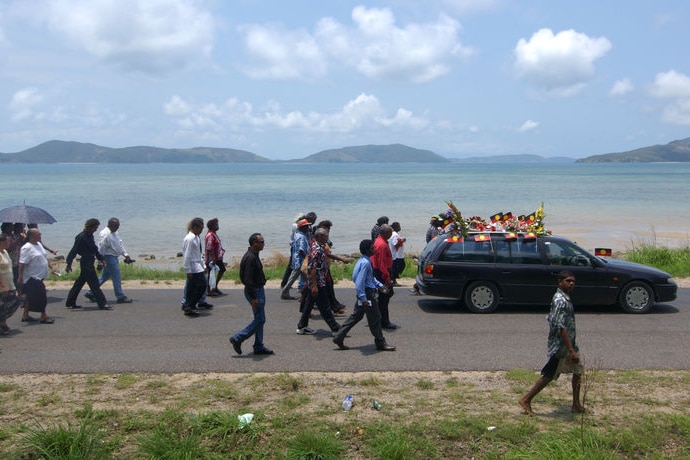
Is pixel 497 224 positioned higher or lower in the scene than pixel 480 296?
higher

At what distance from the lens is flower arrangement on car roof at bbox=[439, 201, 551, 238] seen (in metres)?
12.4

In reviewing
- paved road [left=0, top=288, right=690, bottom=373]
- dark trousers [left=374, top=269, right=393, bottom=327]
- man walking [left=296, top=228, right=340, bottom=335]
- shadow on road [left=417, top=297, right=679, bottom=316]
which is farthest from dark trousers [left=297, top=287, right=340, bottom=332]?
shadow on road [left=417, top=297, right=679, bottom=316]

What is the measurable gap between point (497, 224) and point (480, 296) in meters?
1.43

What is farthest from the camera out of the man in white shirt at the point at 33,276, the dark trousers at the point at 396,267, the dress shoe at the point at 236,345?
the dark trousers at the point at 396,267

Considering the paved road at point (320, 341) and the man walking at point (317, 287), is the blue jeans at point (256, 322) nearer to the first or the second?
the paved road at point (320, 341)

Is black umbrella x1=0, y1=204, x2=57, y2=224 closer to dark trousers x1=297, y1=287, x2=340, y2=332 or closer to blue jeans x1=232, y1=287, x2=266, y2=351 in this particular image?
dark trousers x1=297, y1=287, x2=340, y2=332

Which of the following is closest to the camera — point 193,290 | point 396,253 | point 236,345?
point 236,345

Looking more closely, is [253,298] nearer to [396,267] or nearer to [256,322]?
[256,322]

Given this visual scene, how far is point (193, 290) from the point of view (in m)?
11.9

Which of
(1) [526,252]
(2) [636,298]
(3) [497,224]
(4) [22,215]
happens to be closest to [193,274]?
(4) [22,215]

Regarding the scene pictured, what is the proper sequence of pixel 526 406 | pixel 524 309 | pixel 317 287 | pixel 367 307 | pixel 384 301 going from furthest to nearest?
pixel 524 309 → pixel 384 301 → pixel 317 287 → pixel 367 307 → pixel 526 406

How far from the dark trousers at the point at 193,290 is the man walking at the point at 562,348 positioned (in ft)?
21.9

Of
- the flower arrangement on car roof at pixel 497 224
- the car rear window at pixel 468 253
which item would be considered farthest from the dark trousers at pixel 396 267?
the car rear window at pixel 468 253

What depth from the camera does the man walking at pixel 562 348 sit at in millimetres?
6656
